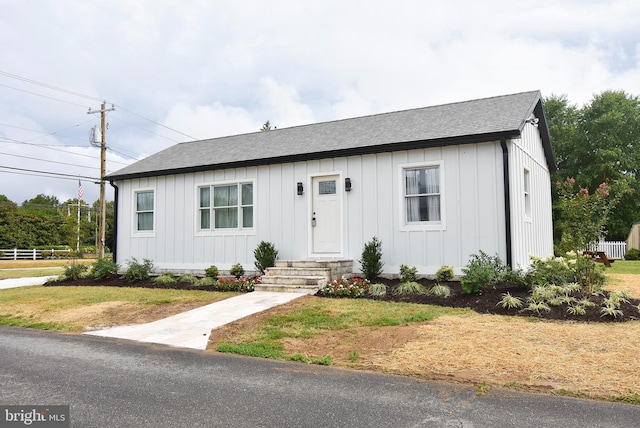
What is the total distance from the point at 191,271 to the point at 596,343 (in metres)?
10.9

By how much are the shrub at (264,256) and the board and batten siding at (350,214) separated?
1.12 feet

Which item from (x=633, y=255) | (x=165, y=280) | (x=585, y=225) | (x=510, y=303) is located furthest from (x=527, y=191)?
(x=633, y=255)

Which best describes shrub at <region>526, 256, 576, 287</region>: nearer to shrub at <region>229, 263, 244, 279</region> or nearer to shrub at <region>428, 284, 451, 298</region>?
shrub at <region>428, 284, 451, 298</region>

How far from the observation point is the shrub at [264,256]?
11930 millimetres

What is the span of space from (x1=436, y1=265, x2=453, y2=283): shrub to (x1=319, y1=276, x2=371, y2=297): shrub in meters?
1.55

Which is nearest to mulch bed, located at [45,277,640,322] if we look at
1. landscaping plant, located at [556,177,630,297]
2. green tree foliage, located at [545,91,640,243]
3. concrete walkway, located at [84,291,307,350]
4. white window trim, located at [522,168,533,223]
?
landscaping plant, located at [556,177,630,297]

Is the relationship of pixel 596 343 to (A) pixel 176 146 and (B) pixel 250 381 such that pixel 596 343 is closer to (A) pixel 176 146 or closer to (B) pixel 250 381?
(B) pixel 250 381

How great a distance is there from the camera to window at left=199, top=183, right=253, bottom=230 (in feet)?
42.8

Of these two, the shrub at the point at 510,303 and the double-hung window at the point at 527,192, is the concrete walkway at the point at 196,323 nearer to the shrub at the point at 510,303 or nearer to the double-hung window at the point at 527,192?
the shrub at the point at 510,303

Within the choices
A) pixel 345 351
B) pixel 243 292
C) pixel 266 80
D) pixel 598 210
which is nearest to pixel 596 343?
pixel 345 351

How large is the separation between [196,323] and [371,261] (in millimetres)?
4668

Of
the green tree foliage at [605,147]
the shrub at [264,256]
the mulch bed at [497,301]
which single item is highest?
the green tree foliage at [605,147]

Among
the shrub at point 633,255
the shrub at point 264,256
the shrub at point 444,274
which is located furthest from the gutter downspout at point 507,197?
the shrub at point 633,255

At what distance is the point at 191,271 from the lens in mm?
13617
